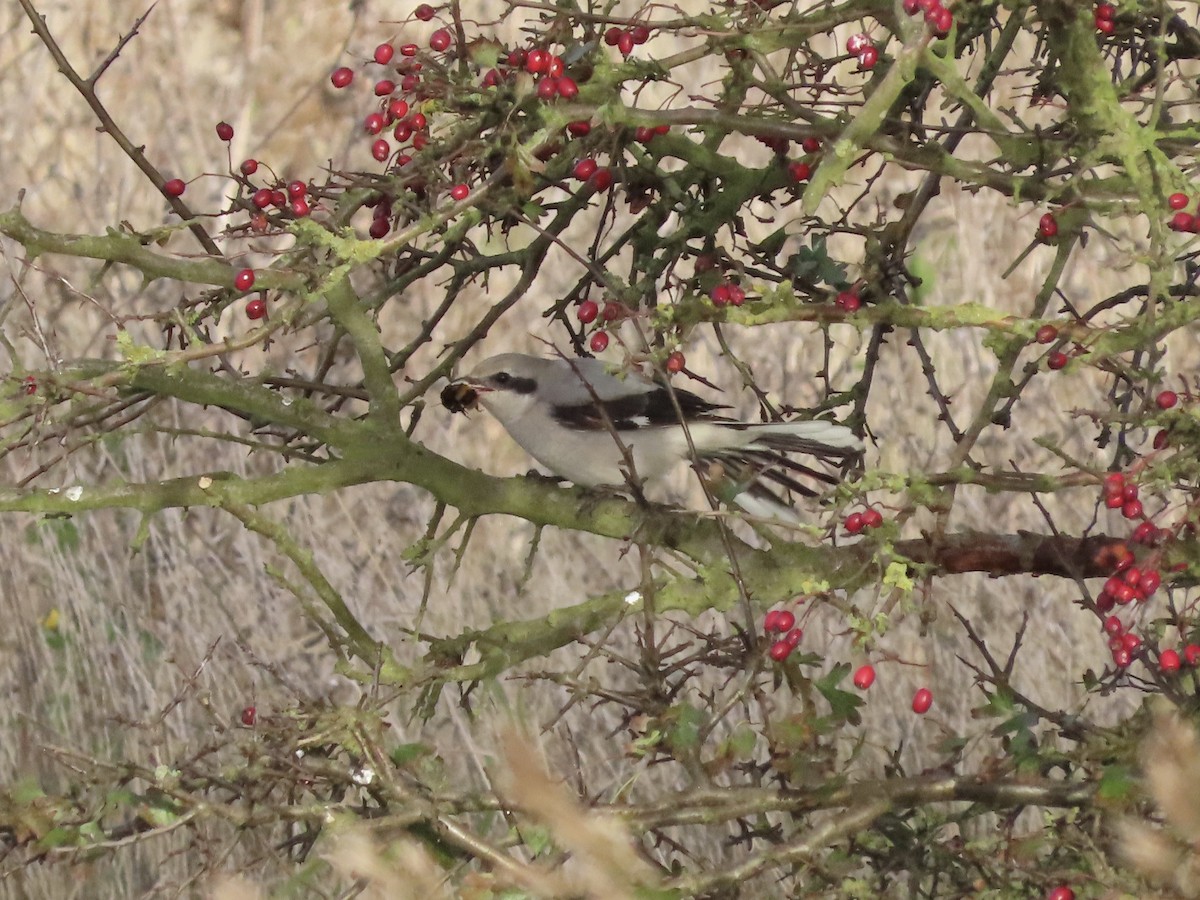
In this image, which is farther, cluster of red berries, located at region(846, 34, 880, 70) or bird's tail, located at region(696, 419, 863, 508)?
bird's tail, located at region(696, 419, 863, 508)

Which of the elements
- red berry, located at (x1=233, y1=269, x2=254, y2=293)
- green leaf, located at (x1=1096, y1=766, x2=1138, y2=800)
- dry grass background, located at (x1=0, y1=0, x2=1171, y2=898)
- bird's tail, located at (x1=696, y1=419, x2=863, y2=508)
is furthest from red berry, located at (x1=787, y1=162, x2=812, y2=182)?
dry grass background, located at (x1=0, y1=0, x2=1171, y2=898)

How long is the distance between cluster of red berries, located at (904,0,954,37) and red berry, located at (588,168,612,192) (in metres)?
0.81

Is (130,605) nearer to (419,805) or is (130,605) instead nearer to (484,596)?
(484,596)

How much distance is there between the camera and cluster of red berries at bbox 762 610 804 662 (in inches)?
66.0

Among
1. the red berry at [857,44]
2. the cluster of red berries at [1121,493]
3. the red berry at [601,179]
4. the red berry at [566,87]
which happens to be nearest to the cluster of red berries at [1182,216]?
the cluster of red berries at [1121,493]

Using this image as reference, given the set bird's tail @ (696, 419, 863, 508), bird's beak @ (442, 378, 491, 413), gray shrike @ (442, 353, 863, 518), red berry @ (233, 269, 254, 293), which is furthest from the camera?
bird's beak @ (442, 378, 491, 413)

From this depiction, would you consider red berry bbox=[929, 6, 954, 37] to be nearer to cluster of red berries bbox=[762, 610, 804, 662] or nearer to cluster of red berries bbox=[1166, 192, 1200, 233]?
cluster of red berries bbox=[1166, 192, 1200, 233]

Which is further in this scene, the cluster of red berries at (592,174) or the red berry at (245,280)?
the cluster of red berries at (592,174)

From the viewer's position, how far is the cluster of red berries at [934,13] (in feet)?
4.88

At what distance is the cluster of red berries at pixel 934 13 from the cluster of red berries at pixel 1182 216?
327 millimetres

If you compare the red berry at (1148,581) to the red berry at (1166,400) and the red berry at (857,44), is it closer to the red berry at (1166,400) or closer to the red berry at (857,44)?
the red berry at (1166,400)

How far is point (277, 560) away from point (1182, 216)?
3968 mm

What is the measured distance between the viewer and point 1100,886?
5.11 feet

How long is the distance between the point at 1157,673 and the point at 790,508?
3.42ft
